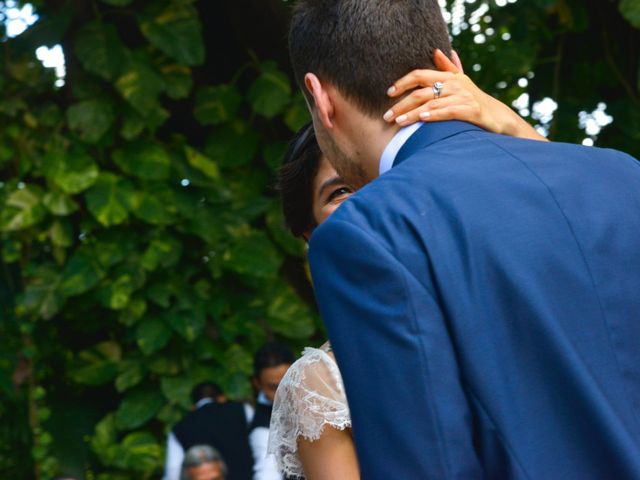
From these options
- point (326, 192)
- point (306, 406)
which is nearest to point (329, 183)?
point (326, 192)

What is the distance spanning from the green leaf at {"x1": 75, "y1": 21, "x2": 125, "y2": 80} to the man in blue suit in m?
3.12

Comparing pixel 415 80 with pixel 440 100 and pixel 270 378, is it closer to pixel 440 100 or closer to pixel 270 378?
pixel 440 100

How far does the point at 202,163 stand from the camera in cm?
445

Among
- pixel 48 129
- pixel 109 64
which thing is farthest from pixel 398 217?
pixel 48 129

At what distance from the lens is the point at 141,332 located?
Answer: 4.30 metres

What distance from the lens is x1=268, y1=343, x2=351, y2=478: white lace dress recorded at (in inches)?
70.0

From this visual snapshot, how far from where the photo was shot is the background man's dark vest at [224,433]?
14.4 ft


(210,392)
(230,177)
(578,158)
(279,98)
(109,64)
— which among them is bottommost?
(210,392)

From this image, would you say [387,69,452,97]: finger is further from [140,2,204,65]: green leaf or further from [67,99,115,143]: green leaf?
[67,99,115,143]: green leaf

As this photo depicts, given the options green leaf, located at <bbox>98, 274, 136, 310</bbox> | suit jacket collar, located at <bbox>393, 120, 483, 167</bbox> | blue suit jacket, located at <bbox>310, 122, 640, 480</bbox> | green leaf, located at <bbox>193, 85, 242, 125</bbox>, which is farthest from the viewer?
green leaf, located at <bbox>193, 85, 242, 125</bbox>

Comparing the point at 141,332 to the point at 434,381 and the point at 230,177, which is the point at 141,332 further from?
the point at 434,381

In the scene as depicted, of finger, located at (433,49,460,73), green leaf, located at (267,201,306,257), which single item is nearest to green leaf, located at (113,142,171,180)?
green leaf, located at (267,201,306,257)

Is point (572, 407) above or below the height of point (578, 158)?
below

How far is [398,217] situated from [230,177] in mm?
3441
